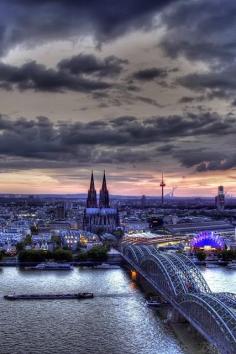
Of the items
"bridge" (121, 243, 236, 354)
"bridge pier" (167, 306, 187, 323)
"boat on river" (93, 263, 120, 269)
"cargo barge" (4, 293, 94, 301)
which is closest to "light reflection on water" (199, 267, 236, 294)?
"bridge" (121, 243, 236, 354)

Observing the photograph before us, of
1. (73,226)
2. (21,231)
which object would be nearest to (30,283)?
(21,231)

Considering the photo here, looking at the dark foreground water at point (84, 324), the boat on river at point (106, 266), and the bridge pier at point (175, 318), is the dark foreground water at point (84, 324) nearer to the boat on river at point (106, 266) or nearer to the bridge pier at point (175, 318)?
the bridge pier at point (175, 318)

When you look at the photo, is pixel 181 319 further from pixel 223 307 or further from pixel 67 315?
pixel 223 307

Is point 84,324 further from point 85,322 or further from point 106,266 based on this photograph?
point 106,266

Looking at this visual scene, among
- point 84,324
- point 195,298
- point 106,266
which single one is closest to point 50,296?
point 84,324

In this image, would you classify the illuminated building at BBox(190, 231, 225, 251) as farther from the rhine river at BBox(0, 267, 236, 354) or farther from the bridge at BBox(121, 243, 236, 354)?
the bridge at BBox(121, 243, 236, 354)

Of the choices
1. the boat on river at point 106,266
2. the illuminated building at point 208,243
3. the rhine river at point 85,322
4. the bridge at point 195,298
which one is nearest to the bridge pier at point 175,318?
the bridge at point 195,298
